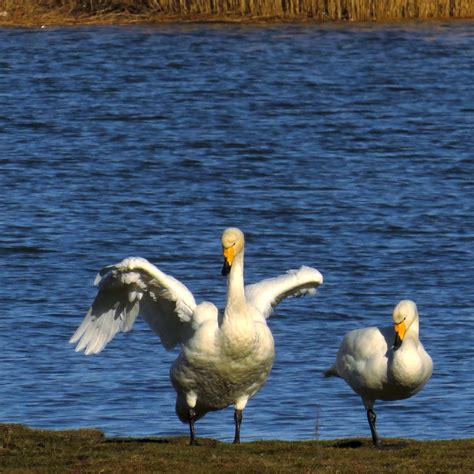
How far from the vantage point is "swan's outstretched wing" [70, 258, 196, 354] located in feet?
30.6

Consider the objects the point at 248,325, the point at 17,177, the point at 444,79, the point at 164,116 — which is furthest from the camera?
the point at 444,79

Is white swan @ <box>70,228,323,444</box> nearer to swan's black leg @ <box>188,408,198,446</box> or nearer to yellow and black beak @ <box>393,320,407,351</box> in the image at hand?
swan's black leg @ <box>188,408,198,446</box>

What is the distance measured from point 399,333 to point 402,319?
0.40 ft

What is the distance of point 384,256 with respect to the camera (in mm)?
17609

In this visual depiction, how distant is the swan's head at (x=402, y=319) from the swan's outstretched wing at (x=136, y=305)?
1281 mm

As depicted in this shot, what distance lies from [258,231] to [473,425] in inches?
315

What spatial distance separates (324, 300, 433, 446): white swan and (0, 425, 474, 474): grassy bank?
37 centimetres

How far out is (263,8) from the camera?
3159 cm

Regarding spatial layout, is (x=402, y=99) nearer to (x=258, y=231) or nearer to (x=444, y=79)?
(x=444, y=79)

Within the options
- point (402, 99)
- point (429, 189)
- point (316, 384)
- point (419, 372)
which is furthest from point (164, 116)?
point (419, 372)

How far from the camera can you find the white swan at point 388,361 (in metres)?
9.28

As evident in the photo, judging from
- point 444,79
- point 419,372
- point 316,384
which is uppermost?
point 419,372

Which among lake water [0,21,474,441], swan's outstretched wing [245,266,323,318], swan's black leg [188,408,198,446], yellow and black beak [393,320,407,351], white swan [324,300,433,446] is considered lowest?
lake water [0,21,474,441]

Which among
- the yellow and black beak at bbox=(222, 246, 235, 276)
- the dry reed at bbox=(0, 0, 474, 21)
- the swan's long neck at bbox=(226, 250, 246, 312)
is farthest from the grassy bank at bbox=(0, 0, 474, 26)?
the swan's long neck at bbox=(226, 250, 246, 312)
